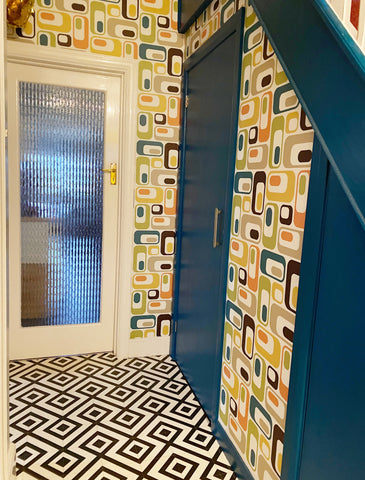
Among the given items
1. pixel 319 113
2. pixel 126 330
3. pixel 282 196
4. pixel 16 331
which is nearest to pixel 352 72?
pixel 319 113

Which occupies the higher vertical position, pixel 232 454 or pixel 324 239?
pixel 324 239

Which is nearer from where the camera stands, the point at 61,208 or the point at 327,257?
the point at 327,257

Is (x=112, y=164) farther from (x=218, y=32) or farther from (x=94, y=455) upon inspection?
(x=94, y=455)

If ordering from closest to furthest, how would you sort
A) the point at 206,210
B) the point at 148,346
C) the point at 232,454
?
the point at 232,454, the point at 206,210, the point at 148,346

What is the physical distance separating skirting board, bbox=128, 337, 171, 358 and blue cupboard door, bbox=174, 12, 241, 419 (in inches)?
7.1

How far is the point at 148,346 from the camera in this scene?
8.89 ft

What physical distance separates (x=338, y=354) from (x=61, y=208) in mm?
1961

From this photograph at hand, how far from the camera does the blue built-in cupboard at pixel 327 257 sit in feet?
3.03

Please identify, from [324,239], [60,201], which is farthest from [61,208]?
[324,239]

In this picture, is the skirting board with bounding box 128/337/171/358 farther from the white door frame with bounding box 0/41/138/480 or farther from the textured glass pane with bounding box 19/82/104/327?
the textured glass pane with bounding box 19/82/104/327

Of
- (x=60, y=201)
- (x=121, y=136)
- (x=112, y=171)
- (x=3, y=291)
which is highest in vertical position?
(x=121, y=136)

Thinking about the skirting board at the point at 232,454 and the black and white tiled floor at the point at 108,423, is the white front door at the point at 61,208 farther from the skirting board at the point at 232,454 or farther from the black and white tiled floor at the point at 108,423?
the skirting board at the point at 232,454

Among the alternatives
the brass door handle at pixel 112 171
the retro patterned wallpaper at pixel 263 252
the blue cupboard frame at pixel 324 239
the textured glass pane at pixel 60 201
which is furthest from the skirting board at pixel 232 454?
the brass door handle at pixel 112 171

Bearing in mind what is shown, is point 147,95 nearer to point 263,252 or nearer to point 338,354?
point 263,252
